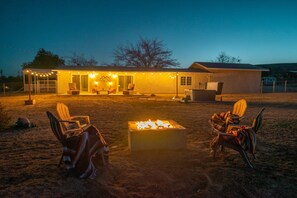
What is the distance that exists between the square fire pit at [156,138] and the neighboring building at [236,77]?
20.0 meters

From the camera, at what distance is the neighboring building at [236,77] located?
24062mm

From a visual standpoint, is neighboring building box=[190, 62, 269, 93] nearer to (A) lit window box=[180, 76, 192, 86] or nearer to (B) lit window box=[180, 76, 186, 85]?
(A) lit window box=[180, 76, 192, 86]

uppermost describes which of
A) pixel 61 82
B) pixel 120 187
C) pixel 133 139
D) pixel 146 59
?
pixel 146 59

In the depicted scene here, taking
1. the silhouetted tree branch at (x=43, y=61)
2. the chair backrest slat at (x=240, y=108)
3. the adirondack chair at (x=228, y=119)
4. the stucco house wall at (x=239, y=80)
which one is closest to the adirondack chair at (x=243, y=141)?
A: the adirondack chair at (x=228, y=119)

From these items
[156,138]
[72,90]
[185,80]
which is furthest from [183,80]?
[156,138]

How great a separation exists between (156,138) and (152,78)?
18.4 metres

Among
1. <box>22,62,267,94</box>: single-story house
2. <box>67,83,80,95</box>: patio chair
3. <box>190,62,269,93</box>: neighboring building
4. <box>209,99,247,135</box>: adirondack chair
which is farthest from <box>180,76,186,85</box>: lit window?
<box>209,99,247,135</box>: adirondack chair

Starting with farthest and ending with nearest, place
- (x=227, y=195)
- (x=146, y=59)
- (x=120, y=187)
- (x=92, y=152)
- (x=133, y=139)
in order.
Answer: (x=146, y=59) → (x=133, y=139) → (x=92, y=152) → (x=120, y=187) → (x=227, y=195)

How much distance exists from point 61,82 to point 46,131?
50.1 ft

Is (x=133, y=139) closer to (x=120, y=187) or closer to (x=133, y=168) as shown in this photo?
(x=133, y=168)

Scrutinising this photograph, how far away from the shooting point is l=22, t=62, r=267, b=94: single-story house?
20984 mm

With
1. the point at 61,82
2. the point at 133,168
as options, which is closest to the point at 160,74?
the point at 61,82

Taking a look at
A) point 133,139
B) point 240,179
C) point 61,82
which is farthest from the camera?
point 61,82

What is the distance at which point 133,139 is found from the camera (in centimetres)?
454
